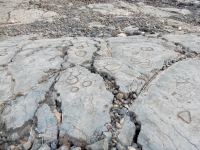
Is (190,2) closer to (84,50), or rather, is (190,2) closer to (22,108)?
(84,50)

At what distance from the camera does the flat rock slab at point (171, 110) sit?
1330 millimetres

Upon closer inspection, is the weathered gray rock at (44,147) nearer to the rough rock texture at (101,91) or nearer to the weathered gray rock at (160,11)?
the rough rock texture at (101,91)

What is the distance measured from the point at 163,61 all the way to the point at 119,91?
26.5 inches

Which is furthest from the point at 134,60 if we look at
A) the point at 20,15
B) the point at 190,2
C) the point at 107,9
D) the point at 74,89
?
the point at 190,2

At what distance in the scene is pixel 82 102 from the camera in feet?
5.47

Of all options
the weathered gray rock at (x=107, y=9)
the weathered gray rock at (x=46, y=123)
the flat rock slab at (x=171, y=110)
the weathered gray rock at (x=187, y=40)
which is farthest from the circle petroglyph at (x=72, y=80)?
the weathered gray rock at (x=107, y=9)

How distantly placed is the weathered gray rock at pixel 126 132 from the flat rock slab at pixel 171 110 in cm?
6

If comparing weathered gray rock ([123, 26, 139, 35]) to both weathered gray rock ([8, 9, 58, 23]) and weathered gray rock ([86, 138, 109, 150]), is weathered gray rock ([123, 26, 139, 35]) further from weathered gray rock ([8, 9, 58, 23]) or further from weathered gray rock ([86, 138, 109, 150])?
weathered gray rock ([86, 138, 109, 150])

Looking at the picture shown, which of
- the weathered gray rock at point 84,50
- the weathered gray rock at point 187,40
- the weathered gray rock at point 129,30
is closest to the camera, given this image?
the weathered gray rock at point 84,50

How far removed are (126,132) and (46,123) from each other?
0.57 m

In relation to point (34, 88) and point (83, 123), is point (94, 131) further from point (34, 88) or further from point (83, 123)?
point (34, 88)

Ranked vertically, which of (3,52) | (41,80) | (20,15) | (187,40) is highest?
(187,40)

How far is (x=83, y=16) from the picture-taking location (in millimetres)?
4066

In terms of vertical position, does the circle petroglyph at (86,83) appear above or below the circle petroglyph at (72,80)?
above
